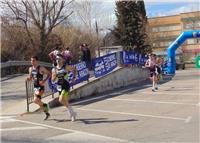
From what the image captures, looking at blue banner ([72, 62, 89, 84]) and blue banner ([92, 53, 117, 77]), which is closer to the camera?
blue banner ([72, 62, 89, 84])

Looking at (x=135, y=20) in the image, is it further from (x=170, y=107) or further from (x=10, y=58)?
(x=170, y=107)

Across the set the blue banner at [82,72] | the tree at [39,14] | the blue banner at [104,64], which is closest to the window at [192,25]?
the tree at [39,14]

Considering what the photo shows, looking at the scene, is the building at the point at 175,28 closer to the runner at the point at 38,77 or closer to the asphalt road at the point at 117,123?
the asphalt road at the point at 117,123

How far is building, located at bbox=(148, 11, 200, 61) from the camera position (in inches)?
4003

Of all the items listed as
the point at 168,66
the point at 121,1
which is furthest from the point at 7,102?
the point at 121,1

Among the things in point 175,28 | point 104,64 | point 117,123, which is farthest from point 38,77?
point 175,28

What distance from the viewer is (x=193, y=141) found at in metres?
9.10

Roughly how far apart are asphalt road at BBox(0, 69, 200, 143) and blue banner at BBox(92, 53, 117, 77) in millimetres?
3422

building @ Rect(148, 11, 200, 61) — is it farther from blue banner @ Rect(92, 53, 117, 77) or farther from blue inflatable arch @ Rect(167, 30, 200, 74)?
blue banner @ Rect(92, 53, 117, 77)

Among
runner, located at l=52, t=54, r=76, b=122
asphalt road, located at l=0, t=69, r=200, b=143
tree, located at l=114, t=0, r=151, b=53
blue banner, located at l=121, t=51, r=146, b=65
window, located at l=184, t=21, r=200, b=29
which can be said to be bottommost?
asphalt road, located at l=0, t=69, r=200, b=143

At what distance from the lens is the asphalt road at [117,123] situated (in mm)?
9906

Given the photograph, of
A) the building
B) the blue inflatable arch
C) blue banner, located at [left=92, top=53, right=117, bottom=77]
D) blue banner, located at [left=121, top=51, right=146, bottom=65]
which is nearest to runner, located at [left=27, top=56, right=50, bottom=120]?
blue banner, located at [left=92, top=53, right=117, bottom=77]

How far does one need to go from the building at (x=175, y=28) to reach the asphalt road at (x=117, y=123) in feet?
262

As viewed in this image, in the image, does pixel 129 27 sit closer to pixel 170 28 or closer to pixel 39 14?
pixel 39 14
